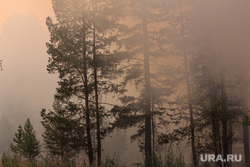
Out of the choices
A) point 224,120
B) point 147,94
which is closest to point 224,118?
point 224,120

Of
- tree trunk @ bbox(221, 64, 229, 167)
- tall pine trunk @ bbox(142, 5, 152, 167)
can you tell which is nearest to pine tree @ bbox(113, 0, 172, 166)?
tall pine trunk @ bbox(142, 5, 152, 167)

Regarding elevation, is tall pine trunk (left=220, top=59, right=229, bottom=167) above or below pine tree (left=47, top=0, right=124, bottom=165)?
below

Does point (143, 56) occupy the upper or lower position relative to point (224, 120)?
upper

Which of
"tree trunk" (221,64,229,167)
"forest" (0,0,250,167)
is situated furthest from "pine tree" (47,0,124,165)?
"tree trunk" (221,64,229,167)

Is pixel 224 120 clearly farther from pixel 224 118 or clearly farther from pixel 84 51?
pixel 84 51

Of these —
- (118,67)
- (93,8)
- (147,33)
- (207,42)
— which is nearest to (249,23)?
(207,42)

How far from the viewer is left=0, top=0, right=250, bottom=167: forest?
12445 millimetres

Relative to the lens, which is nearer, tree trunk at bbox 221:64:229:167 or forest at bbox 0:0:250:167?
tree trunk at bbox 221:64:229:167

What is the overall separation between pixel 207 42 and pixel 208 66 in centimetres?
159

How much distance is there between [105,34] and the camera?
13414 mm

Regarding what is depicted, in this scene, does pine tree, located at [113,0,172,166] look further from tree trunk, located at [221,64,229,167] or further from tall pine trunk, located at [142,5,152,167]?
tree trunk, located at [221,64,229,167]

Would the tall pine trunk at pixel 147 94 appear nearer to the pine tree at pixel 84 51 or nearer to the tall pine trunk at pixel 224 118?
the pine tree at pixel 84 51

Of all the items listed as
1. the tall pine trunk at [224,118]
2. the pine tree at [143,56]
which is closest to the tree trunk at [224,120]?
the tall pine trunk at [224,118]

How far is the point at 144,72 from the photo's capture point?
1498 centimetres
